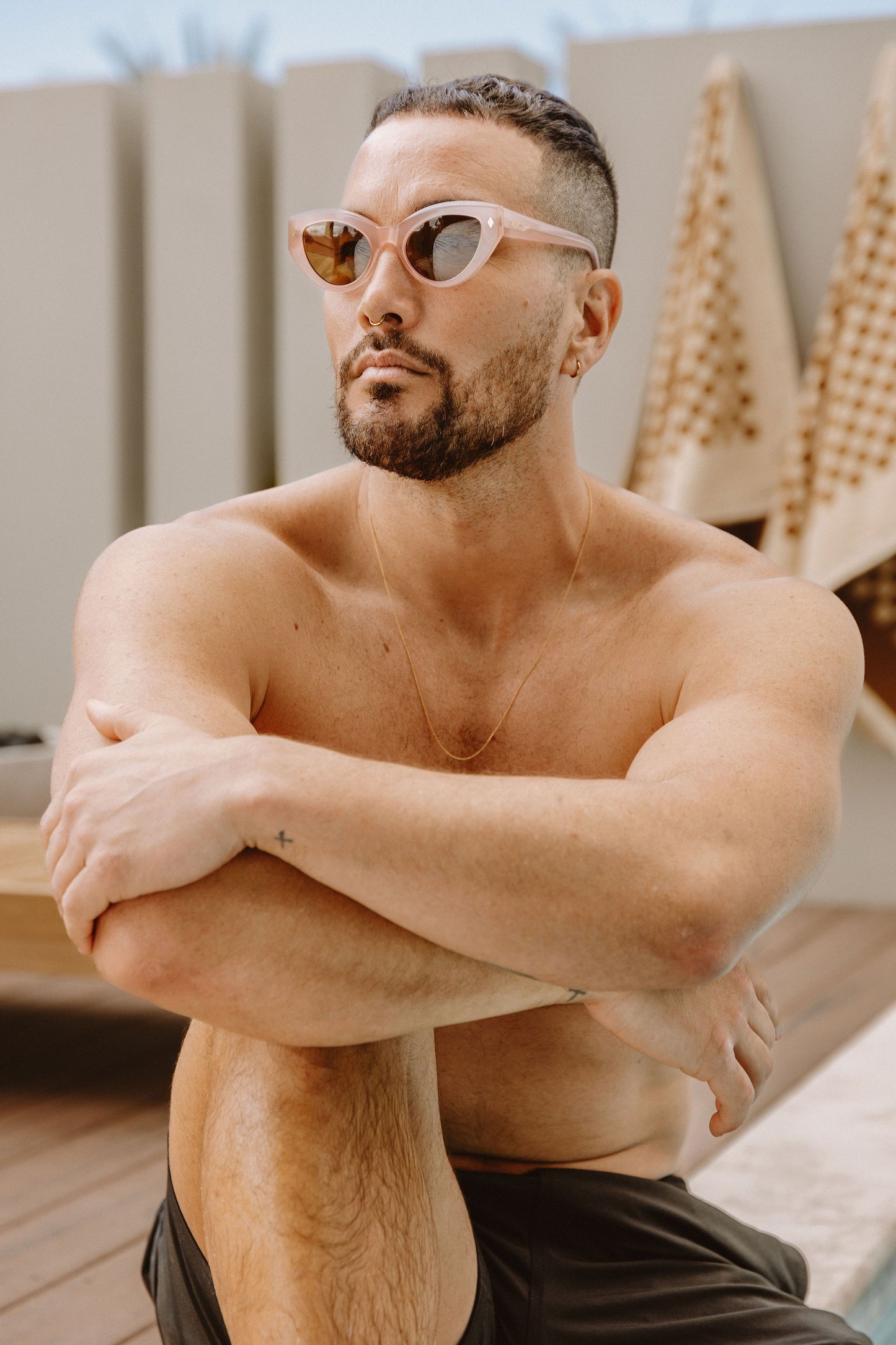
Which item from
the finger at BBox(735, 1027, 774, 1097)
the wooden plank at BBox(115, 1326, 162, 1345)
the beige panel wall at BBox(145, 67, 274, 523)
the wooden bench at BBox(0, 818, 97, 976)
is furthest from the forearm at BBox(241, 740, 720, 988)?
the beige panel wall at BBox(145, 67, 274, 523)

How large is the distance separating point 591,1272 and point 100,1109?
1582 millimetres

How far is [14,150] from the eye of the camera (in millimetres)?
5281

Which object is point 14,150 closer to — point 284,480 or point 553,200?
point 284,480

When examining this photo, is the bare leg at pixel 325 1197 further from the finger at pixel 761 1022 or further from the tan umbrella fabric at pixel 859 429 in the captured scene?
the tan umbrella fabric at pixel 859 429

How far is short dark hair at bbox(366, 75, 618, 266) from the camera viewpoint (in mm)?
1423

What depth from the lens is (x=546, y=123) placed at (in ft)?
4.76

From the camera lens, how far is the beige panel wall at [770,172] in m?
4.19

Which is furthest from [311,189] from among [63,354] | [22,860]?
[22,860]

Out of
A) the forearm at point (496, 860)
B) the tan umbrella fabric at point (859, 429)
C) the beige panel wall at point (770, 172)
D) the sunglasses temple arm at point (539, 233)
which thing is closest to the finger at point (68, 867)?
the forearm at point (496, 860)

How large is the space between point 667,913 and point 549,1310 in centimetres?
55

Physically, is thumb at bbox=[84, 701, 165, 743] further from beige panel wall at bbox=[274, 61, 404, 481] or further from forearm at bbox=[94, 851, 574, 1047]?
beige panel wall at bbox=[274, 61, 404, 481]

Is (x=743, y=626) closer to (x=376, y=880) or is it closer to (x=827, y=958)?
(x=376, y=880)

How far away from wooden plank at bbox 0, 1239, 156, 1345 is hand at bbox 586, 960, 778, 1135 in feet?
3.53

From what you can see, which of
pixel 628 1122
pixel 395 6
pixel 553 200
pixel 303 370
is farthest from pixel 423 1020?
pixel 395 6
